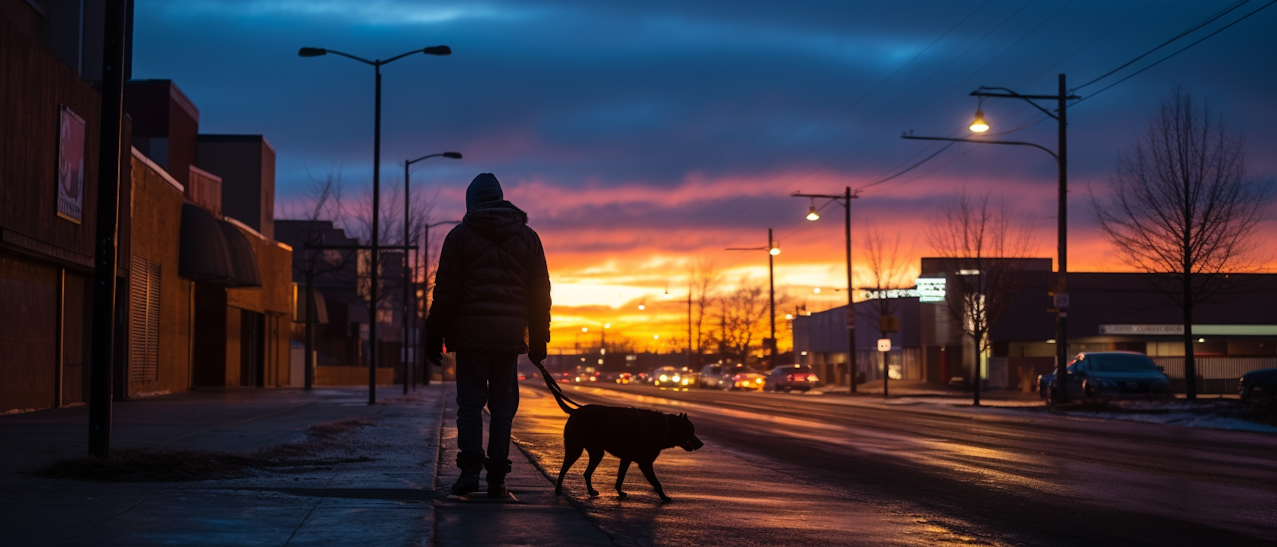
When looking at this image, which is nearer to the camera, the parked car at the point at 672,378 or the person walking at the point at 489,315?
the person walking at the point at 489,315

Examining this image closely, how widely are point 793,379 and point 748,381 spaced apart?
4.15 metres

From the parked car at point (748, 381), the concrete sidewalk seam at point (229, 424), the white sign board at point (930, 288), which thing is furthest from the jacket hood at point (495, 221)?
the white sign board at point (930, 288)

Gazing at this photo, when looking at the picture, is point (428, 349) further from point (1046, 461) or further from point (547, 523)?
point (1046, 461)

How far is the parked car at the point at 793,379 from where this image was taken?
55.8 meters

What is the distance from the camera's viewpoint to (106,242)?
9.26 m

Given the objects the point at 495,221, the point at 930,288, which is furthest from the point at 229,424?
the point at 930,288

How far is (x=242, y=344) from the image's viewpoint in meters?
44.1

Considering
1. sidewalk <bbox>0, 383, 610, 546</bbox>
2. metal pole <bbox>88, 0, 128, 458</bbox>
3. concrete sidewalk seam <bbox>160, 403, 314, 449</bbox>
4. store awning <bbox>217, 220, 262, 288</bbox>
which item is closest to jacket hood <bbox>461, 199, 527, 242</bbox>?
sidewalk <bbox>0, 383, 610, 546</bbox>

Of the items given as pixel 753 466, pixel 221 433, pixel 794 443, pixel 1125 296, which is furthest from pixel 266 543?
pixel 1125 296

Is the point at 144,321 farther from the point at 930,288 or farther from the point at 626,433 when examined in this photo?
the point at 930,288

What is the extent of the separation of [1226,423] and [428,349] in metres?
19.2

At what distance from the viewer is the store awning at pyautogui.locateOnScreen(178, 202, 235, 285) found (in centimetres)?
3397

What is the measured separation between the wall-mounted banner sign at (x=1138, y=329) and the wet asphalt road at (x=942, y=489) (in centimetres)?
3677

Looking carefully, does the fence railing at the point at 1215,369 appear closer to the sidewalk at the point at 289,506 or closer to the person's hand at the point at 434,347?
the sidewalk at the point at 289,506
